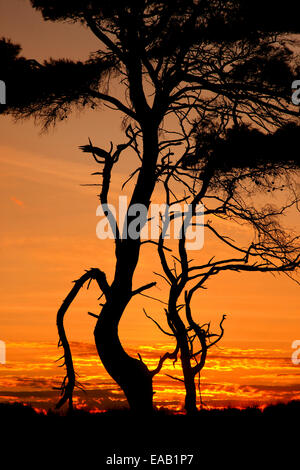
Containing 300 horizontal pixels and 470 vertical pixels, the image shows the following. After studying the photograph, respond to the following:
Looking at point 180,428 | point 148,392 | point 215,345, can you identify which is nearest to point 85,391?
point 148,392

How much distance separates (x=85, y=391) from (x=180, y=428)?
1935 mm

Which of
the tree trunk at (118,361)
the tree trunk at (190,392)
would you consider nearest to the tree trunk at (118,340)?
the tree trunk at (118,361)

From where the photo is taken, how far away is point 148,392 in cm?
1105

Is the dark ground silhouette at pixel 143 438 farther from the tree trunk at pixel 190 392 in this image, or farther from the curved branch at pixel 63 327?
the tree trunk at pixel 190 392

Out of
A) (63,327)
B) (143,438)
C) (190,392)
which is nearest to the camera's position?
(143,438)

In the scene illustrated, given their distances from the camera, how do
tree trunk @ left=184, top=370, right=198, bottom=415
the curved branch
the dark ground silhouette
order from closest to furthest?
1. the dark ground silhouette
2. the curved branch
3. tree trunk @ left=184, top=370, right=198, bottom=415

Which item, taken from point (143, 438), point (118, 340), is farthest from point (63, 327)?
point (143, 438)

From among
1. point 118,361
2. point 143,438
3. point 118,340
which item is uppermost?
point 118,340

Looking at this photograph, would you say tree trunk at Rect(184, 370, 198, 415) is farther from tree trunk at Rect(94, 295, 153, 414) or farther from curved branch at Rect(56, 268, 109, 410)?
curved branch at Rect(56, 268, 109, 410)

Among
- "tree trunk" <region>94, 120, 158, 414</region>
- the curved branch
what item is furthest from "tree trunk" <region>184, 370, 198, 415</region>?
the curved branch

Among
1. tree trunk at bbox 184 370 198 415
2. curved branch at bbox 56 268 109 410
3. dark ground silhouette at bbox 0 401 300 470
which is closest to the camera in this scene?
dark ground silhouette at bbox 0 401 300 470

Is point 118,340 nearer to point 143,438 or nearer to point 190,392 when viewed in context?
point 190,392

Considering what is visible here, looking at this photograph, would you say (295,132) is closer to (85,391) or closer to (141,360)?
(141,360)

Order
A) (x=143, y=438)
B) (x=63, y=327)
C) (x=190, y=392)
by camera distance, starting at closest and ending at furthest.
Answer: (x=143, y=438), (x=63, y=327), (x=190, y=392)
